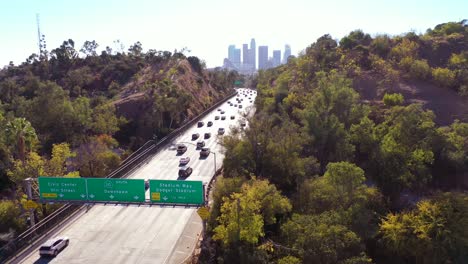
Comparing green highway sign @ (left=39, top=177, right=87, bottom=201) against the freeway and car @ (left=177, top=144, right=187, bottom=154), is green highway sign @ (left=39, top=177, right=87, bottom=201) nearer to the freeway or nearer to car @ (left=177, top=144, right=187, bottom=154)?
the freeway

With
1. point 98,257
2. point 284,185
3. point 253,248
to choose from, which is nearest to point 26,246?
point 98,257

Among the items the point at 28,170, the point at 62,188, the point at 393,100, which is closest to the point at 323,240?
the point at 62,188

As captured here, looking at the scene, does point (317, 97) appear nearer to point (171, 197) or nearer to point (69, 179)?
point (171, 197)

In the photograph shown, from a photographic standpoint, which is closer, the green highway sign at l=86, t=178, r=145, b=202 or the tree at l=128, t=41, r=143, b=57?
the green highway sign at l=86, t=178, r=145, b=202

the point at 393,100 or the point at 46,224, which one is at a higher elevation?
the point at 393,100

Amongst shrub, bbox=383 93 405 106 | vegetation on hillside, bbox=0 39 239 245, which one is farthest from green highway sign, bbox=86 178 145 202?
shrub, bbox=383 93 405 106

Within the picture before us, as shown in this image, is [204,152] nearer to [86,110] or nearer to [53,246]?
[86,110]

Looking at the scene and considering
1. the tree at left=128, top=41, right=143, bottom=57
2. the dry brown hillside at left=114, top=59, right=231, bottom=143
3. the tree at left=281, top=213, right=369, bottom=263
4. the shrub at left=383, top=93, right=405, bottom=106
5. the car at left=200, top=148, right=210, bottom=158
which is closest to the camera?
the tree at left=281, top=213, right=369, bottom=263
